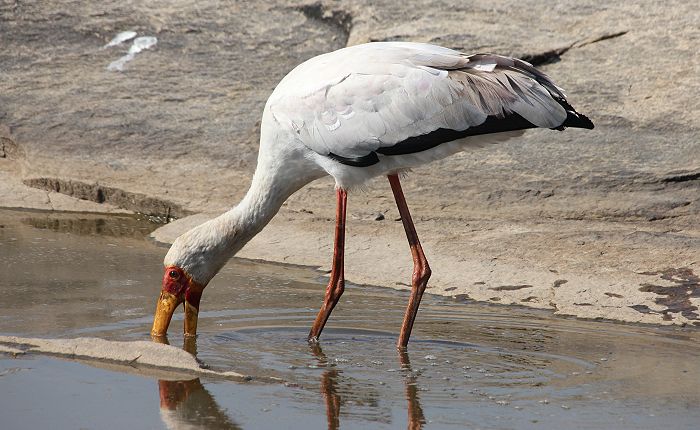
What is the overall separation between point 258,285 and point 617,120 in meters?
2.80

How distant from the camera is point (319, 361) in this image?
4.91 metres

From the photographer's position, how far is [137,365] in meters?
4.59

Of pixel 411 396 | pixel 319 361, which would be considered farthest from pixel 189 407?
pixel 319 361

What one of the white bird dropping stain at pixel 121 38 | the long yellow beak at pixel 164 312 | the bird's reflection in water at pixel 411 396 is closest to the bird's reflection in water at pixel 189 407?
the bird's reflection in water at pixel 411 396

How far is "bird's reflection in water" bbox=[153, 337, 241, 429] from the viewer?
13.0 feet

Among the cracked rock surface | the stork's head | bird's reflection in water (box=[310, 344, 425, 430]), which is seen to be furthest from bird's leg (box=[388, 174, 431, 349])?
the stork's head

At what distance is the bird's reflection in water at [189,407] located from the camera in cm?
395

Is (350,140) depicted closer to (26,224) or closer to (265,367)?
(265,367)

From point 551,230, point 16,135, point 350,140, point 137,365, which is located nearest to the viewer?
point 137,365

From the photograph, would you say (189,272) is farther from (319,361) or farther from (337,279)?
(319,361)

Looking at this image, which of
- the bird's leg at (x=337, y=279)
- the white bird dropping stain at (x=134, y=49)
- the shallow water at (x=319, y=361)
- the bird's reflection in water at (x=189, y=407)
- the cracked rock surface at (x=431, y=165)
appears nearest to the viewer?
the bird's reflection in water at (x=189, y=407)

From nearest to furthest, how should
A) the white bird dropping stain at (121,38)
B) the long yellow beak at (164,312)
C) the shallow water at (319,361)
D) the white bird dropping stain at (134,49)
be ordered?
the shallow water at (319,361) < the long yellow beak at (164,312) < the white bird dropping stain at (134,49) < the white bird dropping stain at (121,38)

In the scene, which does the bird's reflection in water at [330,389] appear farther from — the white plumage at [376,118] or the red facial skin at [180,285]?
the red facial skin at [180,285]

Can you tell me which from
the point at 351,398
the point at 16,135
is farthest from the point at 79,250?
the point at 351,398
